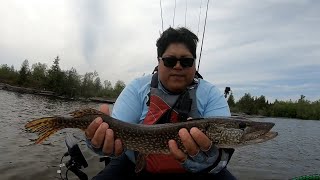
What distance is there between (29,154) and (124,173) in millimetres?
7355

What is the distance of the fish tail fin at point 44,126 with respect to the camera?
3.68 meters

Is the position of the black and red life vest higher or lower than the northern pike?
higher

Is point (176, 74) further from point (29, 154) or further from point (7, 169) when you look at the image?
point (29, 154)

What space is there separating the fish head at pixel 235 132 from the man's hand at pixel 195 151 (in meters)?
0.12

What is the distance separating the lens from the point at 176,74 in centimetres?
452

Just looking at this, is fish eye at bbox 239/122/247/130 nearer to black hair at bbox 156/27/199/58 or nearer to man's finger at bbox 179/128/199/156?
man's finger at bbox 179/128/199/156

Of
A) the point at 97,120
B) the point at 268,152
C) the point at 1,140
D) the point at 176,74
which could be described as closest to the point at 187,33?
the point at 176,74

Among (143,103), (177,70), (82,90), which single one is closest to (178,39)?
(177,70)

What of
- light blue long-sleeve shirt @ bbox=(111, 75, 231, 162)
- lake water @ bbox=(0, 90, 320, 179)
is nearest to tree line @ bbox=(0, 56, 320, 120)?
lake water @ bbox=(0, 90, 320, 179)

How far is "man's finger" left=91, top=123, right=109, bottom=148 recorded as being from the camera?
3875 mm

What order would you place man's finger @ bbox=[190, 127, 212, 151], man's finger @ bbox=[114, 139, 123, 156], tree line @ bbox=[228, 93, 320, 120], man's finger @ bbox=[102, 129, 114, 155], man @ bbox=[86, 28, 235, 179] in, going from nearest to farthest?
man's finger @ bbox=[190, 127, 212, 151]
man's finger @ bbox=[102, 129, 114, 155]
man's finger @ bbox=[114, 139, 123, 156]
man @ bbox=[86, 28, 235, 179]
tree line @ bbox=[228, 93, 320, 120]

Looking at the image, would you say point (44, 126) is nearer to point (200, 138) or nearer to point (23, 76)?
point (200, 138)

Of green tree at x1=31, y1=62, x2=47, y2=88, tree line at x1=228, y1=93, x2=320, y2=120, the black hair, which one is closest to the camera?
the black hair

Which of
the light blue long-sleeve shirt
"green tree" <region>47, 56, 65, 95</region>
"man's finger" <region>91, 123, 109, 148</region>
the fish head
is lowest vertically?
"man's finger" <region>91, 123, 109, 148</region>
